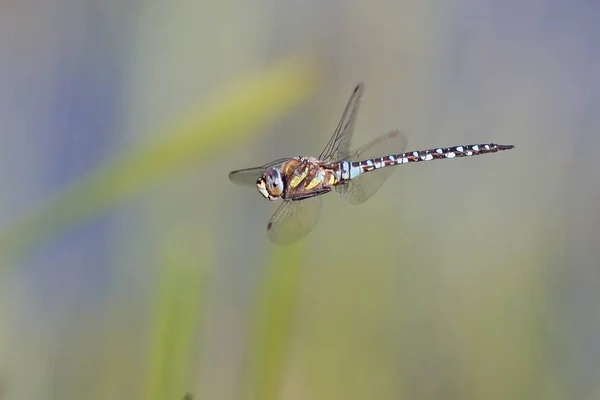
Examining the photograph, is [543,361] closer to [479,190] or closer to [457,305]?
[457,305]

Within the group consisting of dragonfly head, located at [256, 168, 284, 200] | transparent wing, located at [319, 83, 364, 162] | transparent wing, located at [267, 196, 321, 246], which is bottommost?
transparent wing, located at [267, 196, 321, 246]

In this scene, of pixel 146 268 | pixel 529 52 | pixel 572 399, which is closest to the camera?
pixel 572 399

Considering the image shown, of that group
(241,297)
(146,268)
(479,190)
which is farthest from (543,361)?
(146,268)

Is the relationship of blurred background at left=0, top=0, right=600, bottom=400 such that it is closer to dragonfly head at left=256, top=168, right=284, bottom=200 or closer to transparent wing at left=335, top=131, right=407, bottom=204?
transparent wing at left=335, top=131, right=407, bottom=204

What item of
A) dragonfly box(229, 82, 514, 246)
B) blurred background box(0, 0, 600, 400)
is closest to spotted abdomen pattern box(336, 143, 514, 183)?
dragonfly box(229, 82, 514, 246)

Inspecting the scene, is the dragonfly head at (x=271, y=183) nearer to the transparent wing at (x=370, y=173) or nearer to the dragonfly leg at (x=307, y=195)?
the dragonfly leg at (x=307, y=195)

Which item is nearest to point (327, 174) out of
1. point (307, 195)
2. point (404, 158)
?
point (307, 195)

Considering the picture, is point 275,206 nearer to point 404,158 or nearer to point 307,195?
point 307,195
